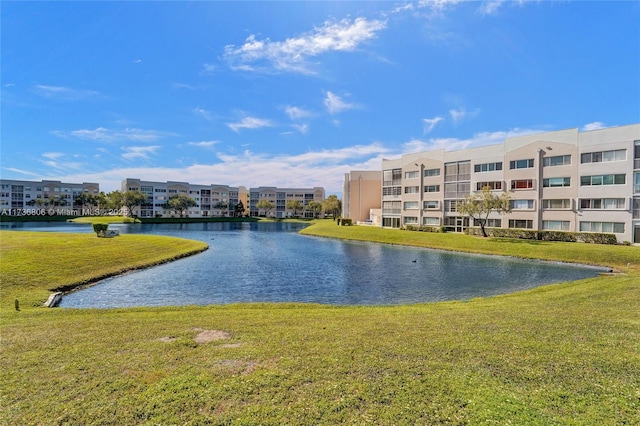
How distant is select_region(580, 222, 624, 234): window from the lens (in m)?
47.3

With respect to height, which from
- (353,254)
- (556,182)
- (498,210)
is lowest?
(353,254)

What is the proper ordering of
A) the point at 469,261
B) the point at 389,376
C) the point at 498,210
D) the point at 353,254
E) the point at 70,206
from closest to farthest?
the point at 389,376 < the point at 469,261 < the point at 353,254 < the point at 498,210 < the point at 70,206

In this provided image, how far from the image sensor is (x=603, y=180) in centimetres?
4884

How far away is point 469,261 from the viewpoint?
42344mm

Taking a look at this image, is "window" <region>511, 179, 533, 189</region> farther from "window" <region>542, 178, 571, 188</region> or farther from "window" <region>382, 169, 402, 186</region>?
"window" <region>382, 169, 402, 186</region>

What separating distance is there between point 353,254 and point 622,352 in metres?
39.5

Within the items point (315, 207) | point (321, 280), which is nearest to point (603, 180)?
point (321, 280)

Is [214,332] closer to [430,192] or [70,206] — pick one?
[430,192]

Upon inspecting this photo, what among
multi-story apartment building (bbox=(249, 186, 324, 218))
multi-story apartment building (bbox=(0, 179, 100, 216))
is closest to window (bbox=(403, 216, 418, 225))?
multi-story apartment building (bbox=(249, 186, 324, 218))

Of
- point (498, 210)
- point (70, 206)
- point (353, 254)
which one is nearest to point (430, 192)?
point (498, 210)

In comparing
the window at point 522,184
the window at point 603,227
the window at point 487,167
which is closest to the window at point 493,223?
the window at point 522,184

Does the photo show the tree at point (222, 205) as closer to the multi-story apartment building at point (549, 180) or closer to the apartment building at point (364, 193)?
the apartment building at point (364, 193)

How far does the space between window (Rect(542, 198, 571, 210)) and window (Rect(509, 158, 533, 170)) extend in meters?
6.77

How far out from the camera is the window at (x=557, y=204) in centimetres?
5312
